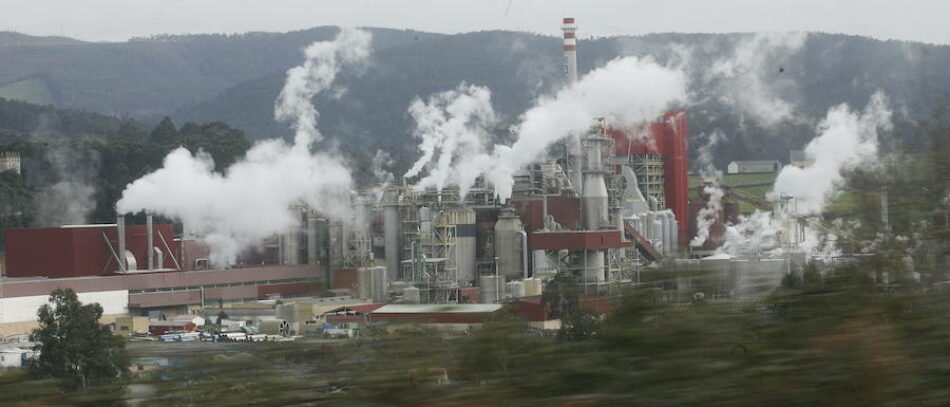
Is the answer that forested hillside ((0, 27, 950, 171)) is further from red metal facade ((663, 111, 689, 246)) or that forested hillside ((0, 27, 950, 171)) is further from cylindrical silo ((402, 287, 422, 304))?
cylindrical silo ((402, 287, 422, 304))

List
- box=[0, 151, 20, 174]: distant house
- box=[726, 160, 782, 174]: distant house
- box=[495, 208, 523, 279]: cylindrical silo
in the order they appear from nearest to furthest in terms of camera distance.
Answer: box=[495, 208, 523, 279]: cylindrical silo < box=[726, 160, 782, 174]: distant house < box=[0, 151, 20, 174]: distant house

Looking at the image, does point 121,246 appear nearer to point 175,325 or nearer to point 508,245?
point 175,325

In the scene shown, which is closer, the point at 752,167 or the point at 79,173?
the point at 752,167

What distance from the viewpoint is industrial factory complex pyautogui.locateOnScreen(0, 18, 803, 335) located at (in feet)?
109

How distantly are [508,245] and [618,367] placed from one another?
32.3 meters

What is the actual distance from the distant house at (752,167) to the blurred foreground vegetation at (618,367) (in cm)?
5343

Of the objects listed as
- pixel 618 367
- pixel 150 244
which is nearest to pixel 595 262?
pixel 150 244

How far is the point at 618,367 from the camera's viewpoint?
338 centimetres

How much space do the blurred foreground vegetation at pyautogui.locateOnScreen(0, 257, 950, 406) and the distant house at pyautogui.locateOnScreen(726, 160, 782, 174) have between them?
175 ft

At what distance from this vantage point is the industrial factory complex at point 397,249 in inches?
1309

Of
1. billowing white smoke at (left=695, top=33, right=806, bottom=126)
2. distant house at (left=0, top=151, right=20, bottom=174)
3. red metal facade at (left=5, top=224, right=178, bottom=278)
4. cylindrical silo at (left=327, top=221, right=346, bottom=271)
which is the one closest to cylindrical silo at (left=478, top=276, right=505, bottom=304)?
cylindrical silo at (left=327, top=221, right=346, bottom=271)

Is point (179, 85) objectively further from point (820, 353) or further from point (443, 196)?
point (820, 353)

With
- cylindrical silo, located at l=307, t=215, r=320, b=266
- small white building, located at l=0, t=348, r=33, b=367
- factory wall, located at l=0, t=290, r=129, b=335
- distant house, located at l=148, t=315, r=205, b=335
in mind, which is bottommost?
distant house, located at l=148, t=315, r=205, b=335

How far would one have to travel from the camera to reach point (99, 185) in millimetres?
59219
